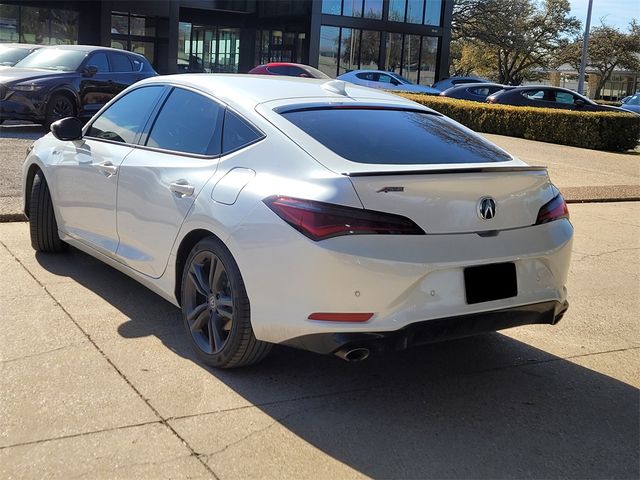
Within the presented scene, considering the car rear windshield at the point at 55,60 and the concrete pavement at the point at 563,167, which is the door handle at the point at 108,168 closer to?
the concrete pavement at the point at 563,167

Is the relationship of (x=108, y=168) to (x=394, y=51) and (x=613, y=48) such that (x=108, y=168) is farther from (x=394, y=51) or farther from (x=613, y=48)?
(x=613, y=48)

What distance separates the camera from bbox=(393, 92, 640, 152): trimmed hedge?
16.6m

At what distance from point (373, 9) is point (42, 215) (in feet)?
106

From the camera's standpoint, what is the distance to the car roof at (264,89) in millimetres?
4191

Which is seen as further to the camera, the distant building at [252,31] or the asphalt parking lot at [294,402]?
the distant building at [252,31]

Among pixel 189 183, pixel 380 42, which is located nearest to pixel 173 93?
pixel 189 183

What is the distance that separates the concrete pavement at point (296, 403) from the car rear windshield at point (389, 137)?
47.6 inches

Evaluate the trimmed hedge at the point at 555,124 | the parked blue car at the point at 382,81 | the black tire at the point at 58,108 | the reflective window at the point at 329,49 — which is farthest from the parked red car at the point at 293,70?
the black tire at the point at 58,108

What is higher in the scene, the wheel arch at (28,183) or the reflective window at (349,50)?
the reflective window at (349,50)

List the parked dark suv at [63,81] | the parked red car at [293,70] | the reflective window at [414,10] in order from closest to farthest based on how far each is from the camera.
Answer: the parked dark suv at [63,81]
the parked red car at [293,70]
the reflective window at [414,10]

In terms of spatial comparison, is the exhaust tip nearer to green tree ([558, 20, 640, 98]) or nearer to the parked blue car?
the parked blue car

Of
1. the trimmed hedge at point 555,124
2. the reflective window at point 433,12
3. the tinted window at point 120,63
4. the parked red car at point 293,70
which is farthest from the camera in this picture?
the reflective window at point 433,12

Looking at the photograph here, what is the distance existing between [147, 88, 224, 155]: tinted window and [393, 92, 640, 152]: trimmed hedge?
13968 millimetres

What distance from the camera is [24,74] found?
43.0 feet
